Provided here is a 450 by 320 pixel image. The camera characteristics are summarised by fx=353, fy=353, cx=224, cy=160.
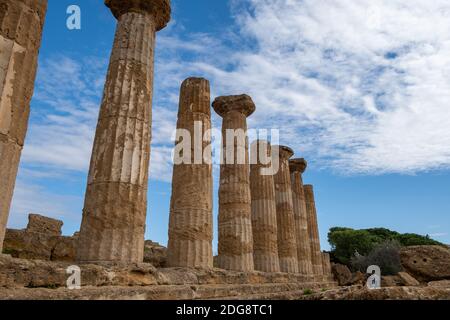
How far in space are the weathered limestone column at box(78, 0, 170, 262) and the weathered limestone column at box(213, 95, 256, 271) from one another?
7.01 m

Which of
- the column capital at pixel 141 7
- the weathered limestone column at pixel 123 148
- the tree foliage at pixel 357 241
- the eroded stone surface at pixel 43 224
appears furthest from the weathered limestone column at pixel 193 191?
the tree foliage at pixel 357 241

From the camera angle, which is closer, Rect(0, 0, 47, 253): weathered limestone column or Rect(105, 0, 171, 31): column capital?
Rect(0, 0, 47, 253): weathered limestone column

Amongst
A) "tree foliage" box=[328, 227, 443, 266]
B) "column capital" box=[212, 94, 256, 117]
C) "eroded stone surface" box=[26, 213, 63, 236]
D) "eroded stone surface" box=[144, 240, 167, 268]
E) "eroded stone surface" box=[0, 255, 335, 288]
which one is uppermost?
"column capital" box=[212, 94, 256, 117]

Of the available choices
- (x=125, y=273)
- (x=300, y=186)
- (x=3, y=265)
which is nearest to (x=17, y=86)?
(x=3, y=265)

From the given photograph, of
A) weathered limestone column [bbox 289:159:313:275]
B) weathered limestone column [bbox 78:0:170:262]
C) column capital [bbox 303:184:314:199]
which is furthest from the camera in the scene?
column capital [bbox 303:184:314:199]

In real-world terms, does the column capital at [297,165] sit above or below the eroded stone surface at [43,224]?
above

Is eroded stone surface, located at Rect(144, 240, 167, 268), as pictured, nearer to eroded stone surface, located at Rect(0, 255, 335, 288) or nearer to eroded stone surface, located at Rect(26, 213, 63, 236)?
eroded stone surface, located at Rect(0, 255, 335, 288)

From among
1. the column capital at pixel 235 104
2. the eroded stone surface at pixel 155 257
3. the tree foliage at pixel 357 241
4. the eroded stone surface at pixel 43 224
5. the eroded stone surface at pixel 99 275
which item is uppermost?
the column capital at pixel 235 104

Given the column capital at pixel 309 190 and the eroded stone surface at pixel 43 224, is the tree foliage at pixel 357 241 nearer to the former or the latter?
the column capital at pixel 309 190

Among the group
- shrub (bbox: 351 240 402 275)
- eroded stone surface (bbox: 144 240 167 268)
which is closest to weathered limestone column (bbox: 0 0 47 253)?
eroded stone surface (bbox: 144 240 167 268)

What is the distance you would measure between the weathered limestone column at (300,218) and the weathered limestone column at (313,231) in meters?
2.32

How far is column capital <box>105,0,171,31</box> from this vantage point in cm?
934

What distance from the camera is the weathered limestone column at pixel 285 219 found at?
810 inches
